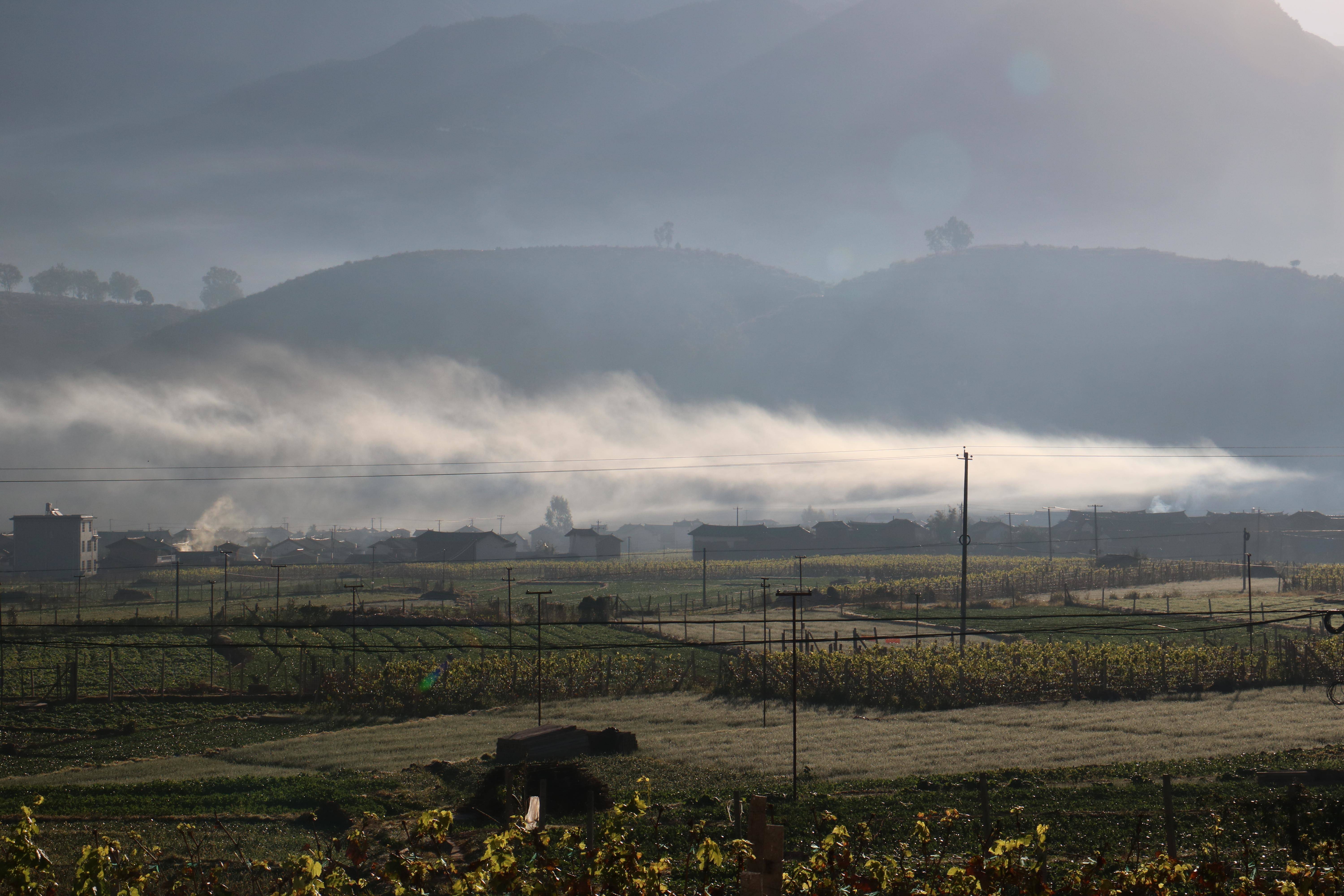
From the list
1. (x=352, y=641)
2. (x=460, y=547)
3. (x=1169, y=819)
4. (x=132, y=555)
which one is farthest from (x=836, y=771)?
(x=132, y=555)

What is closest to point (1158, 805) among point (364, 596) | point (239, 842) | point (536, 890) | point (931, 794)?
point (931, 794)

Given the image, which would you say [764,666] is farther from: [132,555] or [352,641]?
[132,555]

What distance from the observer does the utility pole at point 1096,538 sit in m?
103

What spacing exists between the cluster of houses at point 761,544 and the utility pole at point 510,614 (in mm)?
37699

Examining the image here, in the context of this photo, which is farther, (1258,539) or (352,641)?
(1258,539)

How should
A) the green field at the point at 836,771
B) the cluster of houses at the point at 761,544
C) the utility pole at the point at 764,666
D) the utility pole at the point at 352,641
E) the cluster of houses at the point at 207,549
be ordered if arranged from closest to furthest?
the green field at the point at 836,771 < the utility pole at the point at 764,666 < the utility pole at the point at 352,641 < the cluster of houses at the point at 207,549 < the cluster of houses at the point at 761,544

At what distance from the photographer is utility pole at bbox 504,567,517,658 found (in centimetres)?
3912

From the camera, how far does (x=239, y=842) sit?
20.1 meters

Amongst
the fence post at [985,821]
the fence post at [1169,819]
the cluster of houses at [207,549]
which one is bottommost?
the cluster of houses at [207,549]

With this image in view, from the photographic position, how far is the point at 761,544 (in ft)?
459

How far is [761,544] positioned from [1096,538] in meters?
51.7

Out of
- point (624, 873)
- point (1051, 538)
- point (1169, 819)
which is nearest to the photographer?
point (624, 873)

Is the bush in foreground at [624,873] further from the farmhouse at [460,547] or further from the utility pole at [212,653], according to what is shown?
the farmhouse at [460,547]

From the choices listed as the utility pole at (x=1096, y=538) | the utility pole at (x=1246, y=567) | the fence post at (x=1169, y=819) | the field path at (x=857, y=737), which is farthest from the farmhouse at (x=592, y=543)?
the fence post at (x=1169, y=819)
